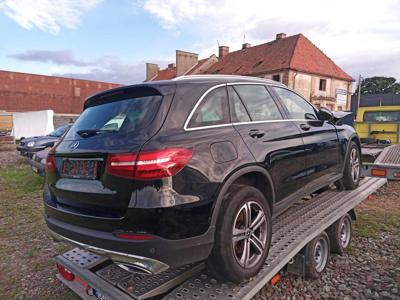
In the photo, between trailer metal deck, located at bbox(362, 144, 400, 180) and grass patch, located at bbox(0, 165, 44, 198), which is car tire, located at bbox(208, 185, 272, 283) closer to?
trailer metal deck, located at bbox(362, 144, 400, 180)

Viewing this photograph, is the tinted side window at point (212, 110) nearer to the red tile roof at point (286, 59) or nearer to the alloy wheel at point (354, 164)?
the alloy wheel at point (354, 164)

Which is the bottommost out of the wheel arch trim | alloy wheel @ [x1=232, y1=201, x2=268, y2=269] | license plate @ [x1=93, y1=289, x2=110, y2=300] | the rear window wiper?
license plate @ [x1=93, y1=289, x2=110, y2=300]

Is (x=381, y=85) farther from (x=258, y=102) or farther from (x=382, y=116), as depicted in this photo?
(x=258, y=102)

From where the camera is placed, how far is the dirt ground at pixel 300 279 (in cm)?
288

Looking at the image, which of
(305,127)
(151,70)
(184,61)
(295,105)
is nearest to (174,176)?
(305,127)

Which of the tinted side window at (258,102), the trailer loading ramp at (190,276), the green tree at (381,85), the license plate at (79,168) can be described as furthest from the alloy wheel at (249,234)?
the green tree at (381,85)

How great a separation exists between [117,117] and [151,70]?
4775 cm

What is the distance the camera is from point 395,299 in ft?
9.04

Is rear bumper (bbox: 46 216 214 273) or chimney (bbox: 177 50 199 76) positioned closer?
rear bumper (bbox: 46 216 214 273)

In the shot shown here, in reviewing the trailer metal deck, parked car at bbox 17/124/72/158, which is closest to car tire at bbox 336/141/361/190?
the trailer metal deck

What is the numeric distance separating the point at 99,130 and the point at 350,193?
3.58 metres

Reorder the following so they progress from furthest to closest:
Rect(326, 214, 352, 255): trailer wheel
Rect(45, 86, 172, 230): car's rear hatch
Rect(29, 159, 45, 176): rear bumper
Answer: Rect(29, 159, 45, 176): rear bumper, Rect(326, 214, 352, 255): trailer wheel, Rect(45, 86, 172, 230): car's rear hatch

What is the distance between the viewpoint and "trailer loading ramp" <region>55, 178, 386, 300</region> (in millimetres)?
2119

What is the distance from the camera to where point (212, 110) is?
7.53 feet
